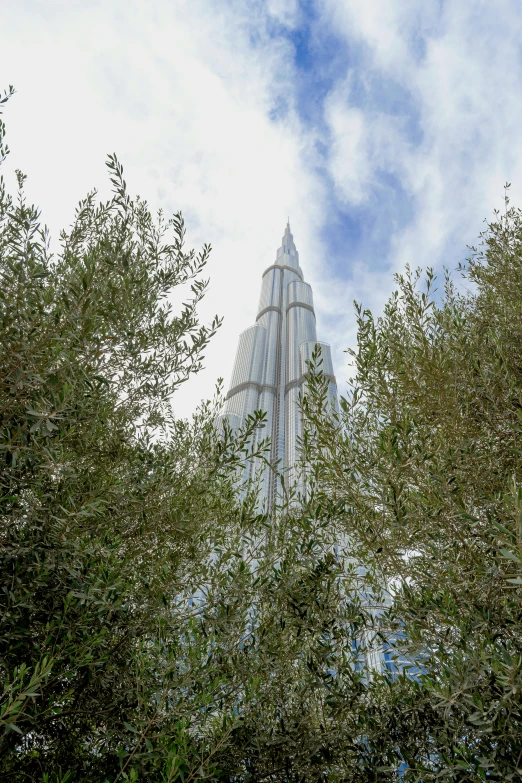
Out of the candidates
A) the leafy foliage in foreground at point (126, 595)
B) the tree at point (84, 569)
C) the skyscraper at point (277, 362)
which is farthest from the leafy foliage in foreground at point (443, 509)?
the skyscraper at point (277, 362)

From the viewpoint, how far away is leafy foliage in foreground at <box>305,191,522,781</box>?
279cm

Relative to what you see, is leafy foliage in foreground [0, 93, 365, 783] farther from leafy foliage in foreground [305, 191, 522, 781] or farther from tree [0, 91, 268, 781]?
leafy foliage in foreground [305, 191, 522, 781]

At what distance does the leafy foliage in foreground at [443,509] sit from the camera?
9.15ft

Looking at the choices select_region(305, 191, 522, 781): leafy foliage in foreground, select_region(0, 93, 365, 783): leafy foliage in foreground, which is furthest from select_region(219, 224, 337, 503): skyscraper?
select_region(0, 93, 365, 783): leafy foliage in foreground

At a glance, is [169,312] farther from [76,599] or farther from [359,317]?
[76,599]

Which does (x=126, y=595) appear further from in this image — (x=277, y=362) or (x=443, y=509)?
(x=277, y=362)

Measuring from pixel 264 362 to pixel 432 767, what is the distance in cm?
9667

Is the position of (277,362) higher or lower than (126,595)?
higher

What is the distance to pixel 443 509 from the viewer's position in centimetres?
388

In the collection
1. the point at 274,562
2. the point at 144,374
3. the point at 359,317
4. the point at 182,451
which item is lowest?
the point at 274,562

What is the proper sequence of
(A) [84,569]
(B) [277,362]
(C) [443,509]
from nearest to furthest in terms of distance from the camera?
(A) [84,569]
(C) [443,509]
(B) [277,362]

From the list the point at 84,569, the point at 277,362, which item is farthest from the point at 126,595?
the point at 277,362

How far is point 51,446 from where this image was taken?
124 inches

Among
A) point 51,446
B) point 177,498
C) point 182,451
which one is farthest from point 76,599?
point 182,451
